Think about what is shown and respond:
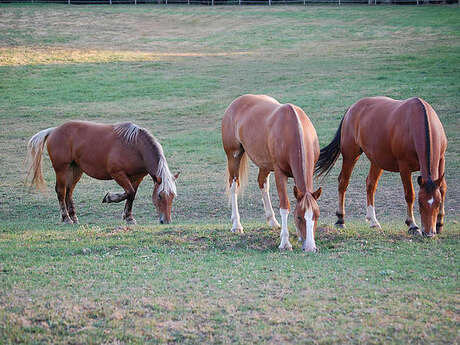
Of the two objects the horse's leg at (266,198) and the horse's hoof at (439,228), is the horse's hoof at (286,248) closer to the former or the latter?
the horse's leg at (266,198)

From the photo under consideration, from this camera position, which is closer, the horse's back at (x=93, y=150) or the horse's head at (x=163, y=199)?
the horse's head at (x=163, y=199)

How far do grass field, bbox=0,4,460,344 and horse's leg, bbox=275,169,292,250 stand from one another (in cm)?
22

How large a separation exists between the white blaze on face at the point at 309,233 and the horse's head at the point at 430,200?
1.68 meters

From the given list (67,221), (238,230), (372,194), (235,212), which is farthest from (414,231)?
(67,221)

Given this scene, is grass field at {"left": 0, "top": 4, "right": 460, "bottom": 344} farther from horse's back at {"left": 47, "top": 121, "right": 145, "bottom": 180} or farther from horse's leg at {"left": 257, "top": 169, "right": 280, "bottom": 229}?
horse's back at {"left": 47, "top": 121, "right": 145, "bottom": 180}

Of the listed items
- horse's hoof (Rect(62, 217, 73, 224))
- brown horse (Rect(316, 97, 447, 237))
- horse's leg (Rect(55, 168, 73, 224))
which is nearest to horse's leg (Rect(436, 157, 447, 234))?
brown horse (Rect(316, 97, 447, 237))

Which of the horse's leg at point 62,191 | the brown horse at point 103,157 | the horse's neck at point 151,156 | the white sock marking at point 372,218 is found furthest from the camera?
the horse's leg at point 62,191

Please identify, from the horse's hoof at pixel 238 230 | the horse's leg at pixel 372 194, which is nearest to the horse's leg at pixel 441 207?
the horse's leg at pixel 372 194

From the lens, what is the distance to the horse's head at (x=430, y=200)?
332 inches

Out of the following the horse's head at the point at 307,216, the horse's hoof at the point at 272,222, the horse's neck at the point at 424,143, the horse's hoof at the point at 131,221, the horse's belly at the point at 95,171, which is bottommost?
the horse's hoof at the point at 131,221

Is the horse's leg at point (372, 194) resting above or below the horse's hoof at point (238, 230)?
above

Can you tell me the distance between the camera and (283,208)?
867 cm

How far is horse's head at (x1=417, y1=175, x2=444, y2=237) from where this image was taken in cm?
844

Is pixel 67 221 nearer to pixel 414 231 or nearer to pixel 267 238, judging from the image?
pixel 267 238
